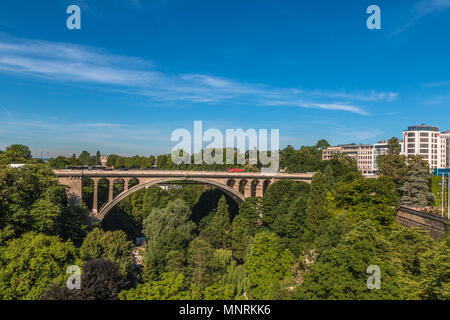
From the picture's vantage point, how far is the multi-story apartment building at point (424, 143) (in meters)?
81.4

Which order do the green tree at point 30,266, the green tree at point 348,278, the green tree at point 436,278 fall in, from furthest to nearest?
the green tree at point 30,266 < the green tree at point 348,278 < the green tree at point 436,278

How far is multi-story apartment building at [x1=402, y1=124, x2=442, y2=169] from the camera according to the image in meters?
81.4

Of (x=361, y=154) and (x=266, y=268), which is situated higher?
(x=361, y=154)

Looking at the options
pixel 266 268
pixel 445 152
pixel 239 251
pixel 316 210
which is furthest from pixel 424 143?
pixel 266 268

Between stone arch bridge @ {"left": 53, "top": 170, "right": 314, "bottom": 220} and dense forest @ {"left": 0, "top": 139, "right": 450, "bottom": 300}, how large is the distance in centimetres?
573

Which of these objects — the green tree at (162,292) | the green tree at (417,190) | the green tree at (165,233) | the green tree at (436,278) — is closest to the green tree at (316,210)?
the green tree at (165,233)

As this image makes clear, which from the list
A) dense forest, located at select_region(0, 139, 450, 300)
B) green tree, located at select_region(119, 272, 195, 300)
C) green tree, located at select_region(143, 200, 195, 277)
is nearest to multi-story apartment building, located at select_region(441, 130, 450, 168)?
dense forest, located at select_region(0, 139, 450, 300)

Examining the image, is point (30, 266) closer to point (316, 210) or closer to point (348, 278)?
point (348, 278)

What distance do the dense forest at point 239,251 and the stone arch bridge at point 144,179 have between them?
5.73 metres

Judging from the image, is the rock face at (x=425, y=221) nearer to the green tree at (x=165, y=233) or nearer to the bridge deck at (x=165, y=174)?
the bridge deck at (x=165, y=174)

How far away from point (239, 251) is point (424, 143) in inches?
2695

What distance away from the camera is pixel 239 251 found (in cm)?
3394
